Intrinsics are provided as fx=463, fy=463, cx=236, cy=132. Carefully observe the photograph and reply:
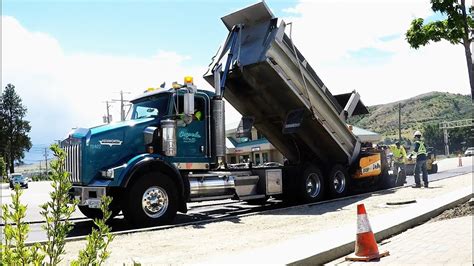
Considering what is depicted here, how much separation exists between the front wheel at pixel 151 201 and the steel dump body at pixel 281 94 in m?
3.33

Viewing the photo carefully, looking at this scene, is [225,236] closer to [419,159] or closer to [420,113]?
[419,159]

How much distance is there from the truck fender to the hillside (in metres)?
109

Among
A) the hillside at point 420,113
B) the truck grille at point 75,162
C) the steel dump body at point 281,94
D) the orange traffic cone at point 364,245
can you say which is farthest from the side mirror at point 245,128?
the hillside at point 420,113

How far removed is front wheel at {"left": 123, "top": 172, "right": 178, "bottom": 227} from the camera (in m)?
8.33

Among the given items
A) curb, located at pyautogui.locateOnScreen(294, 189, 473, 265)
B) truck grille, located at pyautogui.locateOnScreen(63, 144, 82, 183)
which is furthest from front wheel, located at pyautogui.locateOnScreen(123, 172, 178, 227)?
curb, located at pyautogui.locateOnScreen(294, 189, 473, 265)

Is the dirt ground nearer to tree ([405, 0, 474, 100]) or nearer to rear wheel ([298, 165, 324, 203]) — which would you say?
tree ([405, 0, 474, 100])

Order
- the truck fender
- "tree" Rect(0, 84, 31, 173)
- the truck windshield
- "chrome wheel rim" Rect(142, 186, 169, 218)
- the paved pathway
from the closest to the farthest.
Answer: the paved pathway < the truck fender < "chrome wheel rim" Rect(142, 186, 169, 218) < the truck windshield < "tree" Rect(0, 84, 31, 173)

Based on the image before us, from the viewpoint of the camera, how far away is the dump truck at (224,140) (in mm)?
8594

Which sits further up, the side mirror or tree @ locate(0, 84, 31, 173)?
tree @ locate(0, 84, 31, 173)

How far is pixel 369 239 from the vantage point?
18.0 ft

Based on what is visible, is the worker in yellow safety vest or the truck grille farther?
the worker in yellow safety vest

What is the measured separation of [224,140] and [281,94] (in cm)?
204

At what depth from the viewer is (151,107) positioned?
9.79 m

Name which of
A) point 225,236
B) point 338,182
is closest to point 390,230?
point 225,236
